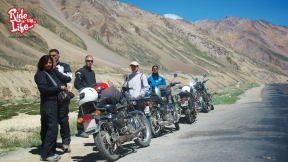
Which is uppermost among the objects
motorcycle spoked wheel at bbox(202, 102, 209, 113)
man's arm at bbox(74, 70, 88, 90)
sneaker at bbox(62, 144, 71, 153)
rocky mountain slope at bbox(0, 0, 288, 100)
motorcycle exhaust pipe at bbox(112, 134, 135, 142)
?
rocky mountain slope at bbox(0, 0, 288, 100)

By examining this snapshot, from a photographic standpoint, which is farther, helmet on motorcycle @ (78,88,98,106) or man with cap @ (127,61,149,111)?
man with cap @ (127,61,149,111)

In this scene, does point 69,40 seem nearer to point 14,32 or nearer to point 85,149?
point 14,32

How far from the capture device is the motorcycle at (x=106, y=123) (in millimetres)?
6038

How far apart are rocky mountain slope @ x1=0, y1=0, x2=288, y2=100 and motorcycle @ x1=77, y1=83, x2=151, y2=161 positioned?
38.1 metres

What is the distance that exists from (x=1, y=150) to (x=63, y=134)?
1.91m

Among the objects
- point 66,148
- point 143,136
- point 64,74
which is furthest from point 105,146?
point 64,74

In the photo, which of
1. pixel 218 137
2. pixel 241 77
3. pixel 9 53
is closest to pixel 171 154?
pixel 218 137


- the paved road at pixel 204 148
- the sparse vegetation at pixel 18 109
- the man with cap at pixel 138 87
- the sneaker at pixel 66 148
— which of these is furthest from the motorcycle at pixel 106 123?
the sparse vegetation at pixel 18 109

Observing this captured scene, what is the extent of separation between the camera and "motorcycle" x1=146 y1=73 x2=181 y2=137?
893 cm

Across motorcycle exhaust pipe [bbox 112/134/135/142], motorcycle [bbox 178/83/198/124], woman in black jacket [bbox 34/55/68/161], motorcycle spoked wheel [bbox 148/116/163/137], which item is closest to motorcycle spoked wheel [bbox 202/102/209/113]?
motorcycle [bbox 178/83/198/124]

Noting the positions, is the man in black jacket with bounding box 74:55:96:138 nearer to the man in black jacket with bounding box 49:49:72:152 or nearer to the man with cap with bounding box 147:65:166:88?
the man in black jacket with bounding box 49:49:72:152

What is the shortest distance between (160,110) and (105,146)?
3.31m

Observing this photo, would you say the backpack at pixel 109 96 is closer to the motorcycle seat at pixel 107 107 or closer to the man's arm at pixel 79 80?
the motorcycle seat at pixel 107 107

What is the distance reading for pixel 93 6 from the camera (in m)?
117
